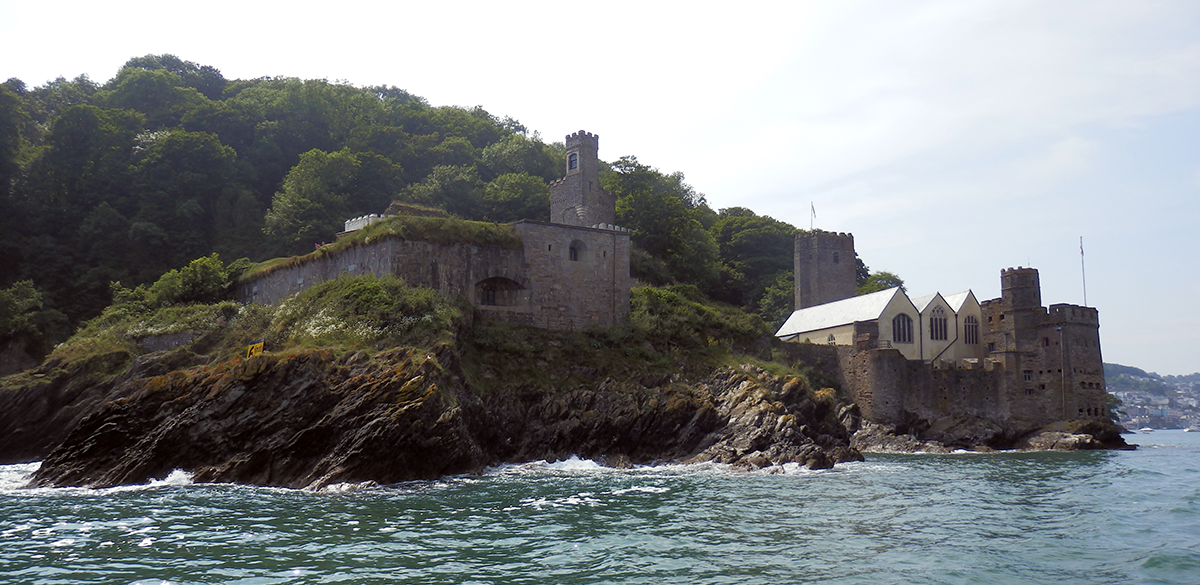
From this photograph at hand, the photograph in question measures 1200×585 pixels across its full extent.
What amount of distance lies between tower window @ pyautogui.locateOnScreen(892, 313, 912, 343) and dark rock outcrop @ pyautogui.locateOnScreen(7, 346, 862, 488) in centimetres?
1805

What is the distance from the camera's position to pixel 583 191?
58.7 m

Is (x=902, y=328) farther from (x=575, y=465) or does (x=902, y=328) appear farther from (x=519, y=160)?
(x=519, y=160)

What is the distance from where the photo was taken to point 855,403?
5016cm

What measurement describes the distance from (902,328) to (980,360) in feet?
17.3


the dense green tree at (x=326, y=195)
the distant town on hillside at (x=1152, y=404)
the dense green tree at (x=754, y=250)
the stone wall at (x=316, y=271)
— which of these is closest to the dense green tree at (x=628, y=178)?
the dense green tree at (x=754, y=250)

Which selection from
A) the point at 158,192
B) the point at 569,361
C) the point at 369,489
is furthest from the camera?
the point at 158,192

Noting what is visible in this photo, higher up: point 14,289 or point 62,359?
point 14,289

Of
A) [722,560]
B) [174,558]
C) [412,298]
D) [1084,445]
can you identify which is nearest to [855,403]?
[1084,445]

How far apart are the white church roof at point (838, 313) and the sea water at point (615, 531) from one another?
86.6 ft

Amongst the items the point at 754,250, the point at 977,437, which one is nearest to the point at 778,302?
the point at 754,250

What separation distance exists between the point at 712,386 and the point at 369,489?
17271 mm

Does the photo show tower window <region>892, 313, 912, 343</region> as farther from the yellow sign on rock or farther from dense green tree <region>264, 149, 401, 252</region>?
the yellow sign on rock

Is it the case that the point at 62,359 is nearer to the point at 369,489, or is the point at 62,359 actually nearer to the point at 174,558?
the point at 369,489

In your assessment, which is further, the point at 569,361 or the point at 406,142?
the point at 406,142
